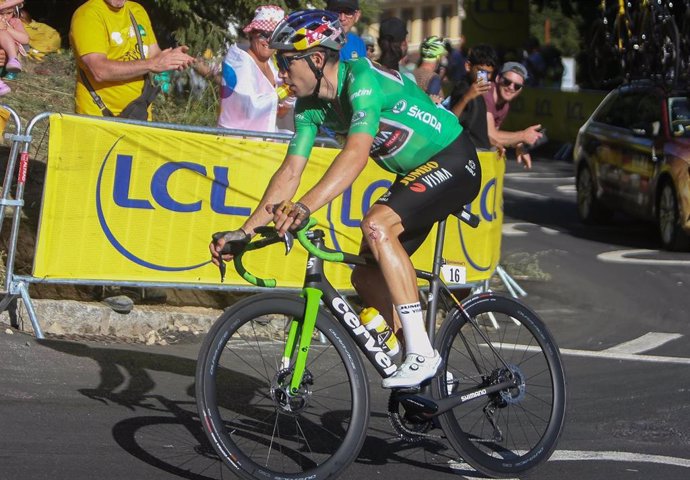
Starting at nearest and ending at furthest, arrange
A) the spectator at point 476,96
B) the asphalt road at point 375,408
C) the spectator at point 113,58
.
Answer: the asphalt road at point 375,408 < the spectator at point 113,58 < the spectator at point 476,96

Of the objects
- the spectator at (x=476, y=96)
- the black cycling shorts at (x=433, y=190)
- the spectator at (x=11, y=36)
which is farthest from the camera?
the spectator at (x=11, y=36)

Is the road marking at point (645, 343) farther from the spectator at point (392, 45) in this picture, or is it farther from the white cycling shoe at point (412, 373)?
the white cycling shoe at point (412, 373)

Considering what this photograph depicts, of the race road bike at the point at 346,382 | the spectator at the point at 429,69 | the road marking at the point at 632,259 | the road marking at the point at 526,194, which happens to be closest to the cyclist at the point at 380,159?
the race road bike at the point at 346,382

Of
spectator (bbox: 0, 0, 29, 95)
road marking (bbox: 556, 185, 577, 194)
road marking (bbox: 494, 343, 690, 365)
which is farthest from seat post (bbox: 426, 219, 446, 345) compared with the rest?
road marking (bbox: 556, 185, 577, 194)

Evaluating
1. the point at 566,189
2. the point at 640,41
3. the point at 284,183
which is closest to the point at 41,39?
the point at 640,41

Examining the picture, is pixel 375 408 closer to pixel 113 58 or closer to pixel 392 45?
pixel 113 58

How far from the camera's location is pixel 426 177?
5883 millimetres

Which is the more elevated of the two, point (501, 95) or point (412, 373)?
point (501, 95)

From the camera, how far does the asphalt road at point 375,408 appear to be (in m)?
5.93

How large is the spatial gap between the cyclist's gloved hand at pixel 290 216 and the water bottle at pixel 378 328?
2.46 ft

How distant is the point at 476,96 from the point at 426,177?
15.4 feet

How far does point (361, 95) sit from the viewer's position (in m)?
5.58

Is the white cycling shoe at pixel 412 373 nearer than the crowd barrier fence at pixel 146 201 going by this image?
Yes

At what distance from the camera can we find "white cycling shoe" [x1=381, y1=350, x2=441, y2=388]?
5.72 m
